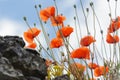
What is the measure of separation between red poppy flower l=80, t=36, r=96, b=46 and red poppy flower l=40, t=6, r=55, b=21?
458 millimetres

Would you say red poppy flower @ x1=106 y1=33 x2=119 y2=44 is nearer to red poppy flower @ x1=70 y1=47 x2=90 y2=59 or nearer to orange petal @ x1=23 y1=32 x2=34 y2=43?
red poppy flower @ x1=70 y1=47 x2=90 y2=59

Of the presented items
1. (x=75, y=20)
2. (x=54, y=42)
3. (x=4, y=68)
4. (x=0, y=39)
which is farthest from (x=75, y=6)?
(x=4, y=68)

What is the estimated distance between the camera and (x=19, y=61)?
9.87ft

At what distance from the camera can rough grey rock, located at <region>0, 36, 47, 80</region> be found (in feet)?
9.55

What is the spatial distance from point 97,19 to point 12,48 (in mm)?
1102

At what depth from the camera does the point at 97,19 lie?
3.69 metres

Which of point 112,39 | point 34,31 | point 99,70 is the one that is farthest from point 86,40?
point 34,31

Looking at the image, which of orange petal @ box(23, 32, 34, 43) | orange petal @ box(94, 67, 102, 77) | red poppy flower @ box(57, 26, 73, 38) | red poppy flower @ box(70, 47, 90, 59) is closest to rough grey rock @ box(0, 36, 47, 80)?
red poppy flower @ box(70, 47, 90, 59)

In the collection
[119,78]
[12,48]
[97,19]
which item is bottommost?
[119,78]

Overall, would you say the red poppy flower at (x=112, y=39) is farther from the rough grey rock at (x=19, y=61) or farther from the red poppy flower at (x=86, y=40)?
the rough grey rock at (x=19, y=61)

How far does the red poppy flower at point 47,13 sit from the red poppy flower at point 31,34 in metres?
0.16

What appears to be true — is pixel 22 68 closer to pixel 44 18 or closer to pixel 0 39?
pixel 0 39

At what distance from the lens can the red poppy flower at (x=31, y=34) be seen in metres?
3.83

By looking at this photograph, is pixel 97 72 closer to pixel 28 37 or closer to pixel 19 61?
pixel 28 37
